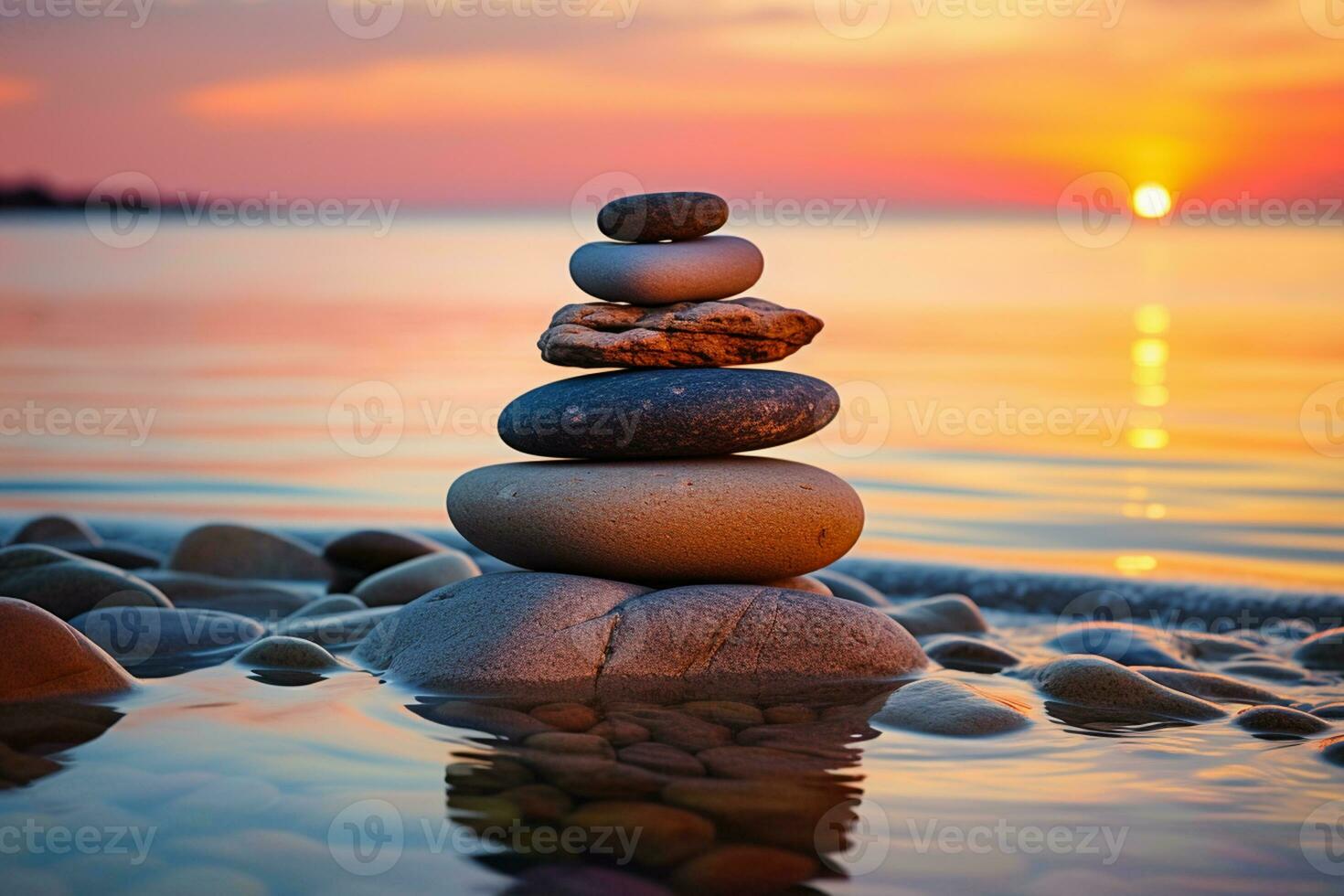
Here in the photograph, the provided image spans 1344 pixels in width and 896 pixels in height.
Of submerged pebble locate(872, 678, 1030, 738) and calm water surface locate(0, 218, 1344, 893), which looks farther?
submerged pebble locate(872, 678, 1030, 738)

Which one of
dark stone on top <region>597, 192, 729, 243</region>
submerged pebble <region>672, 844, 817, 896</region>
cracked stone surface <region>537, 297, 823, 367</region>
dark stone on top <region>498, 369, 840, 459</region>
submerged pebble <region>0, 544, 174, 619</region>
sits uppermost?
dark stone on top <region>597, 192, 729, 243</region>

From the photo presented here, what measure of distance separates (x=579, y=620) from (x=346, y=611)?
2.03 m

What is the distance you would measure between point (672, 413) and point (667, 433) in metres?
0.12

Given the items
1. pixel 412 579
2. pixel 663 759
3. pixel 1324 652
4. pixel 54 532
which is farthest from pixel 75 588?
pixel 1324 652

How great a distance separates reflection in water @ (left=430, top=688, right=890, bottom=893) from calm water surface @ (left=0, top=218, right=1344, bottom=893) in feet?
0.36

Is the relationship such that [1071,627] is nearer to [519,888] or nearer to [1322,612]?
[1322,612]

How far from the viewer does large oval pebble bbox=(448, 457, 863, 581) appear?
6680 mm

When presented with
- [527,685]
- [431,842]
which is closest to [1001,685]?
[527,685]

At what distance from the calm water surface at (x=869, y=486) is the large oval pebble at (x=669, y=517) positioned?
114 cm

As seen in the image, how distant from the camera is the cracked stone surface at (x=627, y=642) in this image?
245 inches

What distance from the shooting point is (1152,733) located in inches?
225

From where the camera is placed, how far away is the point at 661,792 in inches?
188

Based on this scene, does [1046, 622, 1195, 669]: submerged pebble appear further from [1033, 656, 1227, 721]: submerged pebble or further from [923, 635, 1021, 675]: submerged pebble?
[1033, 656, 1227, 721]: submerged pebble

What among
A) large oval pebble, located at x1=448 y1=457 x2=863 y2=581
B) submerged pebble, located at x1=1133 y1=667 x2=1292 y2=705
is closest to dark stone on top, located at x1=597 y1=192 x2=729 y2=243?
large oval pebble, located at x1=448 y1=457 x2=863 y2=581
